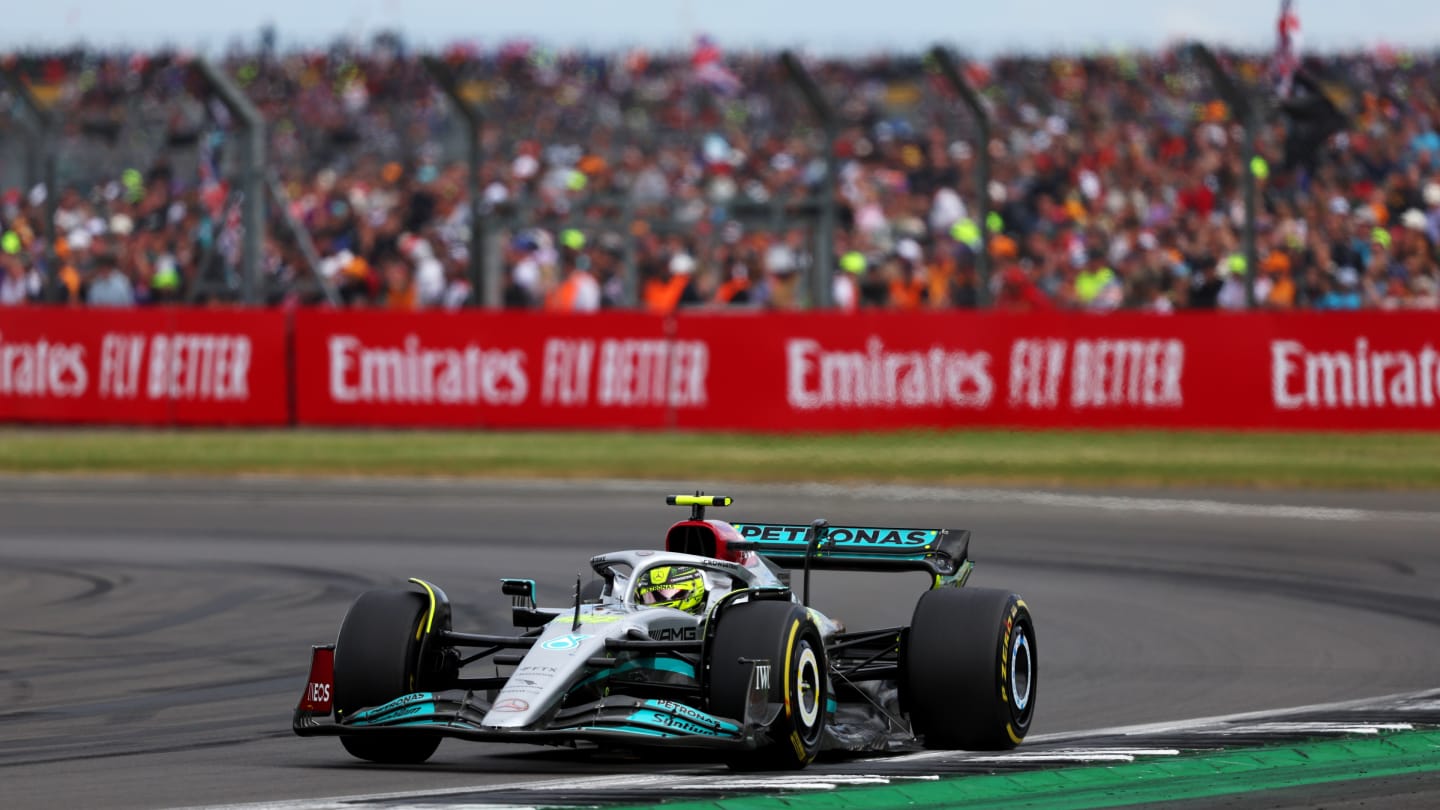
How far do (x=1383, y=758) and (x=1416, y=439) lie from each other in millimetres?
15326

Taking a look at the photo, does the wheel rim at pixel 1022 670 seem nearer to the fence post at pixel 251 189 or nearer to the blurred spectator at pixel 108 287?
the fence post at pixel 251 189

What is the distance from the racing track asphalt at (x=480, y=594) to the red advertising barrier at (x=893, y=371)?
3.95 meters

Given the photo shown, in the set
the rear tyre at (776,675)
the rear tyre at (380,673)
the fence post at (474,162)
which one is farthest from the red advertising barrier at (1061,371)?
the rear tyre at (776,675)

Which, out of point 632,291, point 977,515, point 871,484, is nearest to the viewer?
point 977,515

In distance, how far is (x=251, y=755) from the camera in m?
7.68

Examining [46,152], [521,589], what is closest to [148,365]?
[46,152]

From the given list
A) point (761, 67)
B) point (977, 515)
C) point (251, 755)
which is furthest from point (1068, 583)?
point (761, 67)

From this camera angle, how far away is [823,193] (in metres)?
23.8

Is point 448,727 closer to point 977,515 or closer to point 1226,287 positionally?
point 977,515

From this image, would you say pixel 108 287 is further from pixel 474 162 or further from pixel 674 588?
pixel 674 588

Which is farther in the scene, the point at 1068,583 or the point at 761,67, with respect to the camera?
the point at 761,67

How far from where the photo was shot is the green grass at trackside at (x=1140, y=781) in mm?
6684

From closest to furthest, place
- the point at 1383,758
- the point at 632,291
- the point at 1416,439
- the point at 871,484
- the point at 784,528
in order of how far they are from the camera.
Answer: the point at 1383,758, the point at 784,528, the point at 871,484, the point at 1416,439, the point at 632,291

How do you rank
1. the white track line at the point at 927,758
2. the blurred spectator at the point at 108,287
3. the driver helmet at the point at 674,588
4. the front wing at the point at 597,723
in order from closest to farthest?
the white track line at the point at 927,758 → the front wing at the point at 597,723 → the driver helmet at the point at 674,588 → the blurred spectator at the point at 108,287
